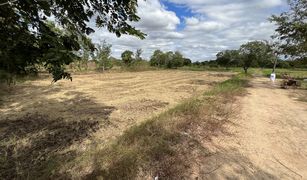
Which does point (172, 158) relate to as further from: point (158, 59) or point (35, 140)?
point (158, 59)

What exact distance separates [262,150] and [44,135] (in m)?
5.43

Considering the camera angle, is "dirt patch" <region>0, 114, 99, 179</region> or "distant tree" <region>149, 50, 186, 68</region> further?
"distant tree" <region>149, 50, 186, 68</region>

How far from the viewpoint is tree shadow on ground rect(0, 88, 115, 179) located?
16.9ft

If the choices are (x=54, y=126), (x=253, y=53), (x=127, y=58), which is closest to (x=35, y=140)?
(x=54, y=126)

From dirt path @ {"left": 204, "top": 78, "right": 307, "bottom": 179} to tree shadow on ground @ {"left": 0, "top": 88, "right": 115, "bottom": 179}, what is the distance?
9.38 ft

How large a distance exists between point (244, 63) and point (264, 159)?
43.7 m

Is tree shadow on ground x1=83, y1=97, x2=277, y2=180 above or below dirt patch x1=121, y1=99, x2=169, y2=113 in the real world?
above

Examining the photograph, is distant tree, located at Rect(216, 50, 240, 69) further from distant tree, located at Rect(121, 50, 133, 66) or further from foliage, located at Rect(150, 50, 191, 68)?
distant tree, located at Rect(121, 50, 133, 66)

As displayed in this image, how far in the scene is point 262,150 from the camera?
5.66 meters

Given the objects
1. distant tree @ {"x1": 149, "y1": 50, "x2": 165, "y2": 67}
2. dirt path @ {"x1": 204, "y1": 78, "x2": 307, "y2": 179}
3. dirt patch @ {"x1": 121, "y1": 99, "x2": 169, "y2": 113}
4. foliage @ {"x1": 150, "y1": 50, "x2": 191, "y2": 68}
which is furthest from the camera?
distant tree @ {"x1": 149, "y1": 50, "x2": 165, "y2": 67}

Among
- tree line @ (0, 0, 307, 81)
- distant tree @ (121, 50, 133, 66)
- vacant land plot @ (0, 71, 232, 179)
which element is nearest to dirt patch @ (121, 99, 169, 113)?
vacant land plot @ (0, 71, 232, 179)

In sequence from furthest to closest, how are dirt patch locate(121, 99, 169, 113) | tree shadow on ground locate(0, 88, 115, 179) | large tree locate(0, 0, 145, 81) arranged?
dirt patch locate(121, 99, 169, 113), tree shadow on ground locate(0, 88, 115, 179), large tree locate(0, 0, 145, 81)

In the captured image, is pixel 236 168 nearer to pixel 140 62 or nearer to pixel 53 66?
pixel 53 66

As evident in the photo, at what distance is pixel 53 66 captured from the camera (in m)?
2.65
